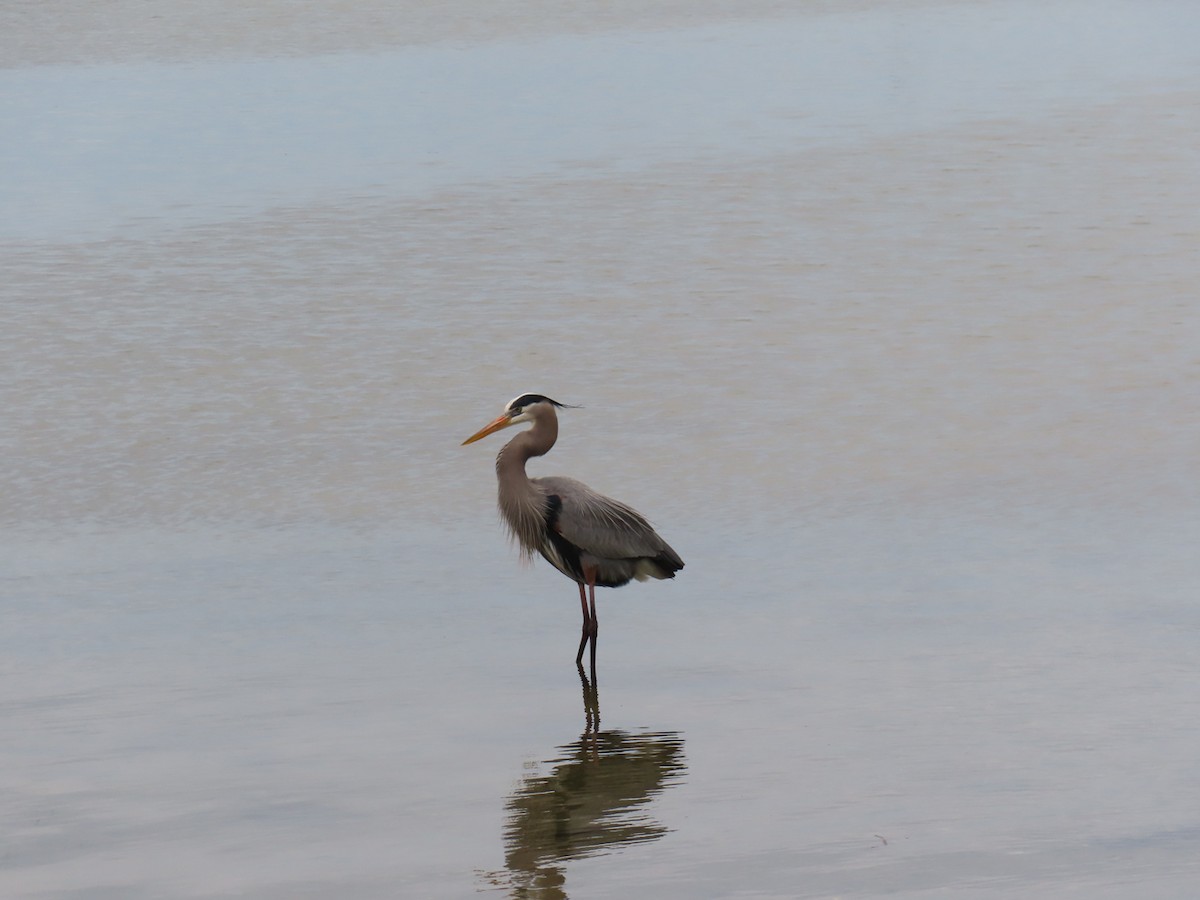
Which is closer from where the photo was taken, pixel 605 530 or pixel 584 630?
pixel 584 630

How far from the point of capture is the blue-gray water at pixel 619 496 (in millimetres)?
5660

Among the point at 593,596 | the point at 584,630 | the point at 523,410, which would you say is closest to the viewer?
the point at 584,630

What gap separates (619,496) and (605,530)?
80.2 inches

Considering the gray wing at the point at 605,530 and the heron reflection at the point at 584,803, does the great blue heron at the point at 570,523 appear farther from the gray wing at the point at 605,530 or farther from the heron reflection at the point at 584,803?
the heron reflection at the point at 584,803

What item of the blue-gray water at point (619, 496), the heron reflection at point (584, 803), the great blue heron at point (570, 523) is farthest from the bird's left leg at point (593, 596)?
the heron reflection at point (584, 803)

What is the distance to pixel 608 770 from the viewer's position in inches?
241

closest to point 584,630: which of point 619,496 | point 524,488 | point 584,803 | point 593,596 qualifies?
point 593,596

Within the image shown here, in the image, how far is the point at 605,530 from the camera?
24.0 ft

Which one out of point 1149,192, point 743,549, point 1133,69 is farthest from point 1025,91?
point 743,549

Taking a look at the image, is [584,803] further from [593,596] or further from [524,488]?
[524,488]

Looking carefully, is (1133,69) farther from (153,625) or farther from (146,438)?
(153,625)

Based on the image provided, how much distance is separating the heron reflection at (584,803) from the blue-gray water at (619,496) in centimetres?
2

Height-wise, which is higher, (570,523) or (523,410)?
(523,410)

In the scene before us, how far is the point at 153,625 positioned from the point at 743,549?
8.35 feet
